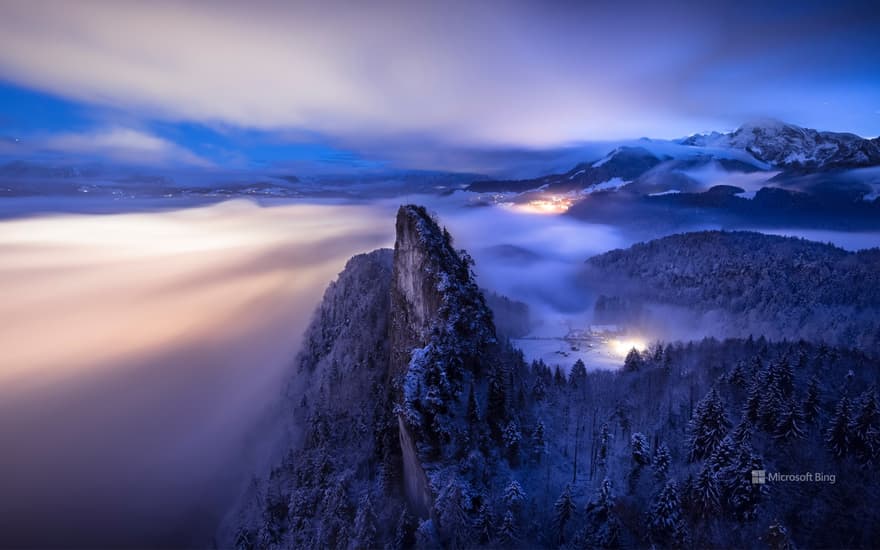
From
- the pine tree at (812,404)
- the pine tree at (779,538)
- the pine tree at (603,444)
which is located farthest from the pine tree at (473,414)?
the pine tree at (812,404)

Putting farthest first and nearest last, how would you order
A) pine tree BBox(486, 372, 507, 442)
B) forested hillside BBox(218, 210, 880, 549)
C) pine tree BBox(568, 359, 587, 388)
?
pine tree BBox(568, 359, 587, 388) < pine tree BBox(486, 372, 507, 442) < forested hillside BBox(218, 210, 880, 549)

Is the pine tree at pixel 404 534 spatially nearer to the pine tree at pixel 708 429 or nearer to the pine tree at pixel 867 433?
the pine tree at pixel 708 429

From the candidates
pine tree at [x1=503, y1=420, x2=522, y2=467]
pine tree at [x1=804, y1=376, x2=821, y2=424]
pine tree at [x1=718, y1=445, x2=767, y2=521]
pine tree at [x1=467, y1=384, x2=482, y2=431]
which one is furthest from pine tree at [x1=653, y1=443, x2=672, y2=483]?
pine tree at [x1=467, y1=384, x2=482, y2=431]

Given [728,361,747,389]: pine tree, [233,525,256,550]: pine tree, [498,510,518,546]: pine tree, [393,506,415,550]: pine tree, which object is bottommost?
[233,525,256,550]: pine tree

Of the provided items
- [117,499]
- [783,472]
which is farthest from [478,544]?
[117,499]

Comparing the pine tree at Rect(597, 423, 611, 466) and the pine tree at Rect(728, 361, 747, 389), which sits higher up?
the pine tree at Rect(728, 361, 747, 389)

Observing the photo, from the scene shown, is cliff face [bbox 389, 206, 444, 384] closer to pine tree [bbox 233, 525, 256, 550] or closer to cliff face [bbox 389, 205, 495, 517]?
cliff face [bbox 389, 205, 495, 517]

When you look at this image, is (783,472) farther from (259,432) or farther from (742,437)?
(259,432)
